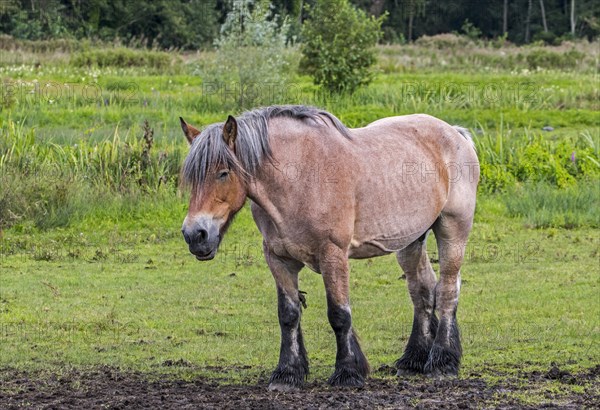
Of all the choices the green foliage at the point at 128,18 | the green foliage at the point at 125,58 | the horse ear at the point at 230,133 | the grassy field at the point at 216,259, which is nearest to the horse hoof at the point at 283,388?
the grassy field at the point at 216,259

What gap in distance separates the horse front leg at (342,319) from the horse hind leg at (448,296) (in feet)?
2.64

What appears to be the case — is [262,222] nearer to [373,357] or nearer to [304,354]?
[304,354]

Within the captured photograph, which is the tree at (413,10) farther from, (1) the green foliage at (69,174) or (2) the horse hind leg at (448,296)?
(2) the horse hind leg at (448,296)

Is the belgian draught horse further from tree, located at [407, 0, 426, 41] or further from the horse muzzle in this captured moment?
tree, located at [407, 0, 426, 41]

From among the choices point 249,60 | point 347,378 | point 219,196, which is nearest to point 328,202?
point 219,196

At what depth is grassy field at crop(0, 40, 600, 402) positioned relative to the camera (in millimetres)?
9031

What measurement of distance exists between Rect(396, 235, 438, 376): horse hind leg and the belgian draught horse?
0.02 meters

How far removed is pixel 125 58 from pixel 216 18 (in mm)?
23192

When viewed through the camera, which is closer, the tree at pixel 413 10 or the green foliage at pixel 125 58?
the green foliage at pixel 125 58

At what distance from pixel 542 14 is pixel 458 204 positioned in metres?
59.9

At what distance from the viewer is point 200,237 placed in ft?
22.0

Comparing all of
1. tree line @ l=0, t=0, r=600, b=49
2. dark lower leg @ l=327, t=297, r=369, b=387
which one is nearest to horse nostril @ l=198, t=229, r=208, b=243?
dark lower leg @ l=327, t=297, r=369, b=387

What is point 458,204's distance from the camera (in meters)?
8.23

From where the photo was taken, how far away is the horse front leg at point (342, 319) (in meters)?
7.16
